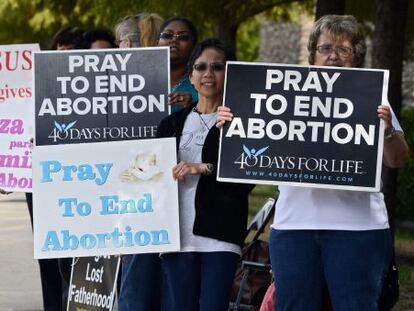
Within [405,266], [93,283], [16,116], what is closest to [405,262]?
[405,266]

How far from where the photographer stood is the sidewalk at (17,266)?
9.48 meters

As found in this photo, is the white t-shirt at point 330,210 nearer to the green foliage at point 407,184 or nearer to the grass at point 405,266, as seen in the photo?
the grass at point 405,266

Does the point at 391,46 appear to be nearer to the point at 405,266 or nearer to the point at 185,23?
the point at 405,266

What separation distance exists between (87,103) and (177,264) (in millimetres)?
1055

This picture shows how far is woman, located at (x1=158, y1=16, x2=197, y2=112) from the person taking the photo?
6.57 m

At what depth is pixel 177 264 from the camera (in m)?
5.94

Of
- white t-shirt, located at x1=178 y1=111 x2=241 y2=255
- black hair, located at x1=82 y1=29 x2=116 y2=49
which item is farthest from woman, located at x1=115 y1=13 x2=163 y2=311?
black hair, located at x1=82 y1=29 x2=116 y2=49

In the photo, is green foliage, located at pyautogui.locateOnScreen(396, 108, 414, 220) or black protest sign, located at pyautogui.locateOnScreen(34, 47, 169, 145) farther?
green foliage, located at pyautogui.locateOnScreen(396, 108, 414, 220)

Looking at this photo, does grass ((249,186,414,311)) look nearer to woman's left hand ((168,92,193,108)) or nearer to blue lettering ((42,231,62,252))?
woman's left hand ((168,92,193,108))

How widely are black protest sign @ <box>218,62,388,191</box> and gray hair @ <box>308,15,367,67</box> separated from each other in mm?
130

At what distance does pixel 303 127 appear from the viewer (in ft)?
17.9

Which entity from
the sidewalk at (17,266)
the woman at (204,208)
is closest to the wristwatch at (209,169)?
the woman at (204,208)

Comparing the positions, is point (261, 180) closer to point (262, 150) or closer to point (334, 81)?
point (262, 150)

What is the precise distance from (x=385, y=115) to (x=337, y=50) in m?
0.37
